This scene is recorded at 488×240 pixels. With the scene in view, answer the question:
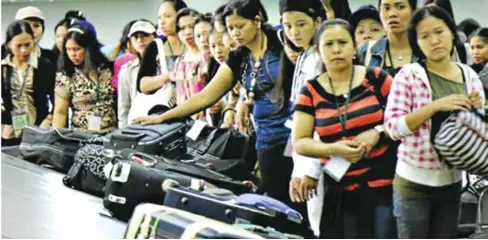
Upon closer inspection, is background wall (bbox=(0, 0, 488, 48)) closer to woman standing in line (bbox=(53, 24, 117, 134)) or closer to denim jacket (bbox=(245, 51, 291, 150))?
woman standing in line (bbox=(53, 24, 117, 134))

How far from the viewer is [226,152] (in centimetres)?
438

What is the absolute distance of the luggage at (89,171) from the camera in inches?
180

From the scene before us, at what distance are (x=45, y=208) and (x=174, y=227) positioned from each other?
1.75 m

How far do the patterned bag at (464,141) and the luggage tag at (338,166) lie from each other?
0.31 m

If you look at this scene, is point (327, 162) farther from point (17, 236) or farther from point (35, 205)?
point (35, 205)

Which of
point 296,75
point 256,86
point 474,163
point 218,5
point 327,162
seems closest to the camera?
point 474,163

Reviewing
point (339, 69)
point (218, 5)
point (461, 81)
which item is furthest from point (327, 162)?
point (218, 5)

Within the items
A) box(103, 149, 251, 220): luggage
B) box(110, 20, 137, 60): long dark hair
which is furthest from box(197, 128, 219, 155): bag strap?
box(110, 20, 137, 60): long dark hair

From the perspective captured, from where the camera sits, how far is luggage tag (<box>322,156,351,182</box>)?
10.1 feet

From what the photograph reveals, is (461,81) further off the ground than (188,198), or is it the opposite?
(461,81)

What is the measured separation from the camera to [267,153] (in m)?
3.71

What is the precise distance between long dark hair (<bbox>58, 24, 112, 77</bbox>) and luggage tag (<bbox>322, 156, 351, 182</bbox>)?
7.23 feet

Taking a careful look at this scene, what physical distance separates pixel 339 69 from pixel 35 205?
205 centimetres

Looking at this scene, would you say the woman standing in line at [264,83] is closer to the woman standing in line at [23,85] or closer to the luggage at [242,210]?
the luggage at [242,210]
